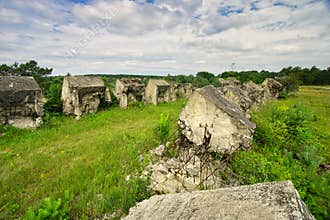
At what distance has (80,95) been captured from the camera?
10.9 meters

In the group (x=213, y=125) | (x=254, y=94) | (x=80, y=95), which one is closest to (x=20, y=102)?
(x=80, y=95)

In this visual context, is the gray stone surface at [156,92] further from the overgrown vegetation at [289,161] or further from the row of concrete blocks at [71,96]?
the overgrown vegetation at [289,161]

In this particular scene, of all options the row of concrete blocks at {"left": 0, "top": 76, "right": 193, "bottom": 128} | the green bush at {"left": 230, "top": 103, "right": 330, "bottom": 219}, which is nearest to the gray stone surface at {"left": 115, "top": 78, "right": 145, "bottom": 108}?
the row of concrete blocks at {"left": 0, "top": 76, "right": 193, "bottom": 128}

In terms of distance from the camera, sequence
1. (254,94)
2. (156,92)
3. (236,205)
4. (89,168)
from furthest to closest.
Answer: (156,92) → (254,94) → (89,168) → (236,205)

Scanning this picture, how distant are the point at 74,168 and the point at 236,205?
14.5 feet

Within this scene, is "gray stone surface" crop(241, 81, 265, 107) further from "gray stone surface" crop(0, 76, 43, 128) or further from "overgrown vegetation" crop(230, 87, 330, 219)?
"gray stone surface" crop(0, 76, 43, 128)

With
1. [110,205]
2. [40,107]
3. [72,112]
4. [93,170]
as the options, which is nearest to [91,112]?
[72,112]

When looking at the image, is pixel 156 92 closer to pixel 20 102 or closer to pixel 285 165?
pixel 20 102

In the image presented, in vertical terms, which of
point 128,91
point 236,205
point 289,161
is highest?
point 128,91

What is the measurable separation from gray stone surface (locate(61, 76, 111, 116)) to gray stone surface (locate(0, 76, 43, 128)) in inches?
80.6

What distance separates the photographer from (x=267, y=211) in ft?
4.60

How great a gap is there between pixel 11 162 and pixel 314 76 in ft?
219

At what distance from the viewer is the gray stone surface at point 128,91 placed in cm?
1404

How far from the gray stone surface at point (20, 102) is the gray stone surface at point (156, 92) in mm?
8213
